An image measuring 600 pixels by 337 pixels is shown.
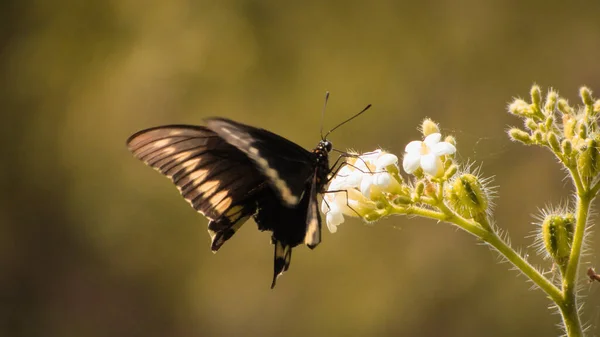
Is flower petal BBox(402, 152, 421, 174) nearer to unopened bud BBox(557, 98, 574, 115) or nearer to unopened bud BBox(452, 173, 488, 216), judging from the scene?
unopened bud BBox(452, 173, 488, 216)

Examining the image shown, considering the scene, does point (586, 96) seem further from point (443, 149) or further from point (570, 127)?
point (443, 149)

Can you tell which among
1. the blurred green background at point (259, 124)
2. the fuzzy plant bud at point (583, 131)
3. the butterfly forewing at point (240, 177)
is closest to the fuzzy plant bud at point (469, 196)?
the fuzzy plant bud at point (583, 131)

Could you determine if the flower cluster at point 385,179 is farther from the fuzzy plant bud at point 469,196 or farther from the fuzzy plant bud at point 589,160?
the fuzzy plant bud at point 589,160

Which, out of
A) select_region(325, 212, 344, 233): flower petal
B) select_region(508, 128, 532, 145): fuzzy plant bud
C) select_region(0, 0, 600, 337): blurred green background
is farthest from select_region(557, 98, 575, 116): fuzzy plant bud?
select_region(0, 0, 600, 337): blurred green background

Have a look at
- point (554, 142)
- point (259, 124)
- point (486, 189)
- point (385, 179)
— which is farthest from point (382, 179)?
point (259, 124)

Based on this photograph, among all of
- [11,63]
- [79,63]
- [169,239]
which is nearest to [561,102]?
[169,239]

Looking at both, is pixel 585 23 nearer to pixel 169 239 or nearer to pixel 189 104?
pixel 189 104
